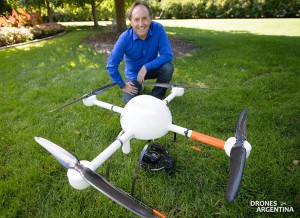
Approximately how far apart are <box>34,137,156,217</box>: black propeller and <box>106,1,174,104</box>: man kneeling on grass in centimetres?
164

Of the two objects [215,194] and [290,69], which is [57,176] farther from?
[290,69]

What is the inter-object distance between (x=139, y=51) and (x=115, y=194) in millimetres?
Result: 2749

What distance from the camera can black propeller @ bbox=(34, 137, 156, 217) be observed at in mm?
1224

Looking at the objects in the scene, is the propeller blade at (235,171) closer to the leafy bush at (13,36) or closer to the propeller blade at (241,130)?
the propeller blade at (241,130)

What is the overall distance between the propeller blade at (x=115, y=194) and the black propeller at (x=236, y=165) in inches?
19.8

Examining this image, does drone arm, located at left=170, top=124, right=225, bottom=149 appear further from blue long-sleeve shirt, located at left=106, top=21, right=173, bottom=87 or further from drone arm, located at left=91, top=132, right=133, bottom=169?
blue long-sleeve shirt, located at left=106, top=21, right=173, bottom=87

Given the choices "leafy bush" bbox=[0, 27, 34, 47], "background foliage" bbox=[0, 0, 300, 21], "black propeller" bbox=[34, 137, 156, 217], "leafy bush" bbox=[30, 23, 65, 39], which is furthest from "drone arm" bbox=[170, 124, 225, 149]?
"background foliage" bbox=[0, 0, 300, 21]

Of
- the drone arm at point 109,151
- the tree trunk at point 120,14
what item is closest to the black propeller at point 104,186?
the drone arm at point 109,151

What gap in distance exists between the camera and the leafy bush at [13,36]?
11.2 meters

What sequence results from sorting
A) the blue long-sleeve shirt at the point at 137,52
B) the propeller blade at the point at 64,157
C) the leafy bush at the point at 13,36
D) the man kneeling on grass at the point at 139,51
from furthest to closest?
the leafy bush at the point at 13,36
the blue long-sleeve shirt at the point at 137,52
the man kneeling on grass at the point at 139,51
the propeller blade at the point at 64,157

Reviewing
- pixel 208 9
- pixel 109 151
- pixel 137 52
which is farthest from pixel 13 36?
pixel 208 9

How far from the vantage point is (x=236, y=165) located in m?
1.45

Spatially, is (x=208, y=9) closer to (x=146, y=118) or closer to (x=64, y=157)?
(x=146, y=118)

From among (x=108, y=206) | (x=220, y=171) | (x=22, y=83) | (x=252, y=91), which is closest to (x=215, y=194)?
(x=220, y=171)
